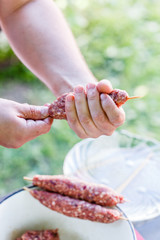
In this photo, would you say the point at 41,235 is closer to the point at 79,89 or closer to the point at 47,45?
the point at 79,89

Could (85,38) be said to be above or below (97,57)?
above

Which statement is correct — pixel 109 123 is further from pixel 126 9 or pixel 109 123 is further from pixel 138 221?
pixel 126 9

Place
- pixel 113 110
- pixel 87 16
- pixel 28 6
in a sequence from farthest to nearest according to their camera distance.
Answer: pixel 87 16
pixel 28 6
pixel 113 110

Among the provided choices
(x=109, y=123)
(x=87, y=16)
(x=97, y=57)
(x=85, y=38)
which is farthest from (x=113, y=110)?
(x=87, y=16)

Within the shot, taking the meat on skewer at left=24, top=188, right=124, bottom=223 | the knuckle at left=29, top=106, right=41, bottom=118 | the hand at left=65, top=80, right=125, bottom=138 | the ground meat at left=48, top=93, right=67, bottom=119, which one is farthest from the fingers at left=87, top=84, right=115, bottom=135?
the meat on skewer at left=24, top=188, right=124, bottom=223

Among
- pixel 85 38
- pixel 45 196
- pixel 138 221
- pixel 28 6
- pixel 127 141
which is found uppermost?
pixel 85 38

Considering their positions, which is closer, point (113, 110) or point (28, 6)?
point (113, 110)
